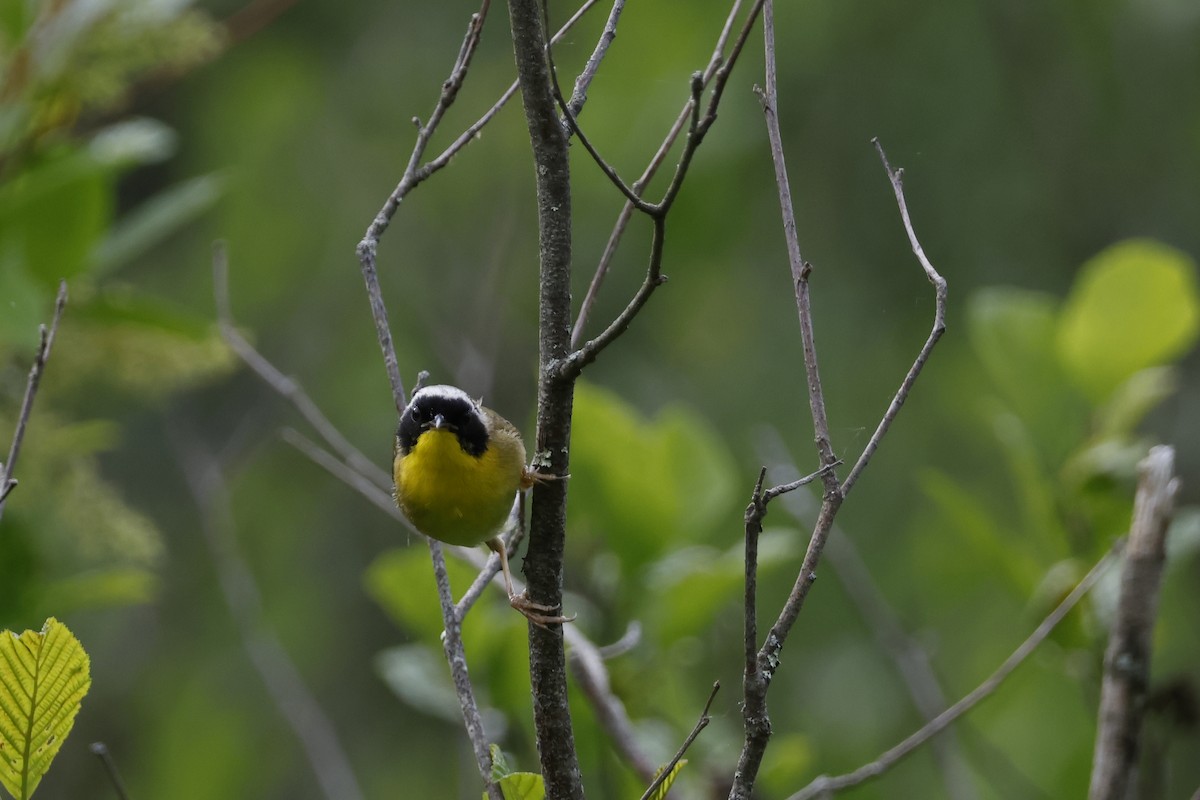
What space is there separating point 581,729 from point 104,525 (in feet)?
3.38

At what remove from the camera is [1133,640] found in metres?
2.19

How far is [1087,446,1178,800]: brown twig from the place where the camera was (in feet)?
7.08

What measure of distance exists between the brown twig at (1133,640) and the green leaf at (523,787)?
0.94 metres

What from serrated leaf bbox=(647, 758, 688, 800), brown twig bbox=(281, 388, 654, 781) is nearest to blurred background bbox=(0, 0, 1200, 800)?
brown twig bbox=(281, 388, 654, 781)

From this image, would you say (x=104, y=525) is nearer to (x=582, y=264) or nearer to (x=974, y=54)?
(x=582, y=264)

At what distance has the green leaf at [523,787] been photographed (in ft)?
5.42

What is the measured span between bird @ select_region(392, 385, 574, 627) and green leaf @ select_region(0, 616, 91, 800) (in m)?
1.08

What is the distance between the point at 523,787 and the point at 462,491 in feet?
3.93

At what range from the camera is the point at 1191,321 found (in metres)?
2.98

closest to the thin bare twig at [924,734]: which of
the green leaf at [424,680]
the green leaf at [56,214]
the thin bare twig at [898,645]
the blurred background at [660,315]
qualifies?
the thin bare twig at [898,645]

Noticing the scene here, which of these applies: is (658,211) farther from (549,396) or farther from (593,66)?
(593,66)

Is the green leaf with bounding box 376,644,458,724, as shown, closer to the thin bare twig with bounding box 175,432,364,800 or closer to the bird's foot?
the thin bare twig with bounding box 175,432,364,800

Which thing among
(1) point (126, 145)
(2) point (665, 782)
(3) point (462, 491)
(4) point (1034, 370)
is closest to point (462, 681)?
(2) point (665, 782)

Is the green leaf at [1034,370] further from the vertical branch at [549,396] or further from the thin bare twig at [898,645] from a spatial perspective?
the vertical branch at [549,396]
